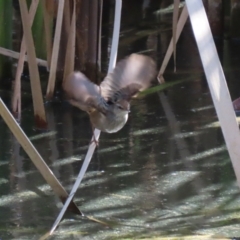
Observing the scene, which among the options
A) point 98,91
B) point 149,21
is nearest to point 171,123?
point 98,91

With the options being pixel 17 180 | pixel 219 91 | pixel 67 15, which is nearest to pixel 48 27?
pixel 67 15

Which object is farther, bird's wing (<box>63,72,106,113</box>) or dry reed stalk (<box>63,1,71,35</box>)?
dry reed stalk (<box>63,1,71,35</box>)

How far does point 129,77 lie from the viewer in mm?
2148

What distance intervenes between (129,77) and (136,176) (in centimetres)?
67

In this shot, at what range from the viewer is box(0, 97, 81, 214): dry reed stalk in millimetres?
2061

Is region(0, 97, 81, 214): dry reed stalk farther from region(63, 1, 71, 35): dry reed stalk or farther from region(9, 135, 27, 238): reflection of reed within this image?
region(63, 1, 71, 35): dry reed stalk

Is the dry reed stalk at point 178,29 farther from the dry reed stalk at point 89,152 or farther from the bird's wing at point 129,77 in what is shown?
the bird's wing at point 129,77

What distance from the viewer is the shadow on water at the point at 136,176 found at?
2.26m

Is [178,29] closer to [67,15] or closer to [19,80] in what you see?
[67,15]

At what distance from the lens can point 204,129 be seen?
10.7ft

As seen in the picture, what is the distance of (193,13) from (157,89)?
2.22m

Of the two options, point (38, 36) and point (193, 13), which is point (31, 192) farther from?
point (38, 36)

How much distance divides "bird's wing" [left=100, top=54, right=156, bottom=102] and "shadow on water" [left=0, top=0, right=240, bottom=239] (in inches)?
17.9

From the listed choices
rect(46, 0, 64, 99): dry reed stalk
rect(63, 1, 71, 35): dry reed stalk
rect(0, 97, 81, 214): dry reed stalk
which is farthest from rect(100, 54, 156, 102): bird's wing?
rect(63, 1, 71, 35): dry reed stalk
